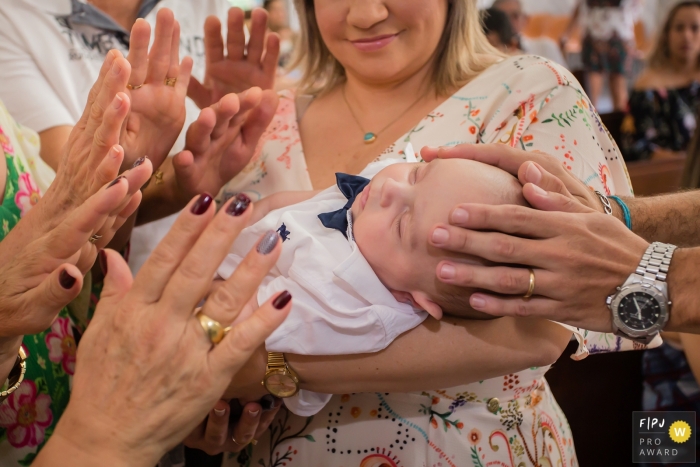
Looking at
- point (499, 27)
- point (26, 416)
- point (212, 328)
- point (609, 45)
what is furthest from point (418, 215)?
point (609, 45)

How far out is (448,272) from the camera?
45.9 inches

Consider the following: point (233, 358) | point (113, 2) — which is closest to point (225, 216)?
point (233, 358)

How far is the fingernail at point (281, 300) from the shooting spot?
3.28 feet

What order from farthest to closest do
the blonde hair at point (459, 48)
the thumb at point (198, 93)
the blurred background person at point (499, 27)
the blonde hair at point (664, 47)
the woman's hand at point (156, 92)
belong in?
the blonde hair at point (664, 47), the blurred background person at point (499, 27), the thumb at point (198, 93), the blonde hair at point (459, 48), the woman's hand at point (156, 92)

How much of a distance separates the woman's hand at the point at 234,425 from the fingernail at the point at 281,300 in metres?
0.51

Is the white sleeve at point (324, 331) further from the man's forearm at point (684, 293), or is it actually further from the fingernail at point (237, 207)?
the man's forearm at point (684, 293)

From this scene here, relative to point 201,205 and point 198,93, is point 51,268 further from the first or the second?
point 198,93

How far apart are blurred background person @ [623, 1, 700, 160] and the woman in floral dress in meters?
3.33

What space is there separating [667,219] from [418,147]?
2.09ft

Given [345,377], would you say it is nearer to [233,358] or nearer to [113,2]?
[233,358]

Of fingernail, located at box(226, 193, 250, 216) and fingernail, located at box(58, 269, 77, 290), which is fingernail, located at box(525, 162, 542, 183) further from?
fingernail, located at box(58, 269, 77, 290)

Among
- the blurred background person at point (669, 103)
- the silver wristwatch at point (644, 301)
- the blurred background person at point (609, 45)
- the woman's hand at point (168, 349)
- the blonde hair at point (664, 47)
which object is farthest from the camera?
the blurred background person at point (609, 45)

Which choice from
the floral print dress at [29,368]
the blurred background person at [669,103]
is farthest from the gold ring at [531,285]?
the blurred background person at [669,103]

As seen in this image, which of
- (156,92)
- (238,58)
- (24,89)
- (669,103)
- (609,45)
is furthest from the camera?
(609,45)
